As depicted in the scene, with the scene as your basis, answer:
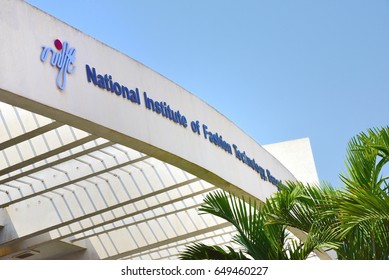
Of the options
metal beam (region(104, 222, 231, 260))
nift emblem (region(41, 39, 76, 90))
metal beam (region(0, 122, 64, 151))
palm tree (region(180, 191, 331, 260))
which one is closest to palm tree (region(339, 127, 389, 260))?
palm tree (region(180, 191, 331, 260))

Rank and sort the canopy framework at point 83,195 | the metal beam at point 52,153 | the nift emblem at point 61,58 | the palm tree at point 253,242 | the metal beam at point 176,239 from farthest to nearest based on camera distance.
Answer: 1. the metal beam at point 176,239
2. the canopy framework at point 83,195
3. the metal beam at point 52,153
4. the nift emblem at point 61,58
5. the palm tree at point 253,242

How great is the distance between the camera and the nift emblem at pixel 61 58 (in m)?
13.5

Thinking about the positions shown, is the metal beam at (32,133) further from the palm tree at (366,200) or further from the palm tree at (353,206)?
the palm tree at (366,200)

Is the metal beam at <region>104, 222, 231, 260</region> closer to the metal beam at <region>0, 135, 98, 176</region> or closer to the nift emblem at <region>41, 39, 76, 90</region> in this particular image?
the metal beam at <region>0, 135, 98, 176</region>

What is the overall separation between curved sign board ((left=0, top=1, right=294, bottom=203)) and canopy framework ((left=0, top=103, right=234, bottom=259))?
1699 millimetres

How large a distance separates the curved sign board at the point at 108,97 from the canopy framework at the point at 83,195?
170 centimetres

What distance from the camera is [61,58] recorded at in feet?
45.5

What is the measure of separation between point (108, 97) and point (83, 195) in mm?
9776

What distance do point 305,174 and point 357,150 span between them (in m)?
32.8

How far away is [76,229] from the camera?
86.8 ft

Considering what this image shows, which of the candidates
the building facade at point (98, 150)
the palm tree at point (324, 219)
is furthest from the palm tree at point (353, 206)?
the building facade at point (98, 150)

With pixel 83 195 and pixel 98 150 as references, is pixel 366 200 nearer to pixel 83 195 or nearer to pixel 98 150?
pixel 98 150

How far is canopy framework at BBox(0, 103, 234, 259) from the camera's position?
1814 centimetres

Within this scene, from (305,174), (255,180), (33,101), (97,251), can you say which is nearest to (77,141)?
(33,101)
